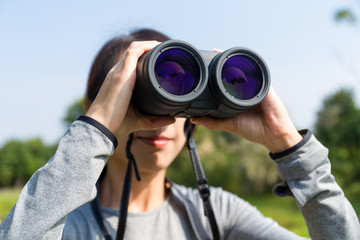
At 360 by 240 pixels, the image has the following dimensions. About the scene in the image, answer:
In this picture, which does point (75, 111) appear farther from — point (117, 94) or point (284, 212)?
point (284, 212)

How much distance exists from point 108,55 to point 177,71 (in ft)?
1.02

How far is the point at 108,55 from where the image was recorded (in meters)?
1.19

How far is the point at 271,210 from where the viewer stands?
6891mm

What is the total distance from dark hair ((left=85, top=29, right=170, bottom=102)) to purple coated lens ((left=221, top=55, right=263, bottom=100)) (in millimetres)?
324

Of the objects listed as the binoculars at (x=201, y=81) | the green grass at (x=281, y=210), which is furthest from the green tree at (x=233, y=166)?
the binoculars at (x=201, y=81)

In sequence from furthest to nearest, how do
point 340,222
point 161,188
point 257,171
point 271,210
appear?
1. point 257,171
2. point 271,210
3. point 161,188
4. point 340,222

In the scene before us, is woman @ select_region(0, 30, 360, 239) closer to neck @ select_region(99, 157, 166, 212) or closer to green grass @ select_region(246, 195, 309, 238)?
neck @ select_region(99, 157, 166, 212)

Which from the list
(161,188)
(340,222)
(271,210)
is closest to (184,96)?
(161,188)

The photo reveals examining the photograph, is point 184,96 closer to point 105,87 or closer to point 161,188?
point 105,87

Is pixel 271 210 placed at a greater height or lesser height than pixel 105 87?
lesser

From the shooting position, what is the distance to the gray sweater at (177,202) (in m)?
0.80

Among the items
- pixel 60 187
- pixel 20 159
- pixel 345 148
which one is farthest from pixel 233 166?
pixel 20 159

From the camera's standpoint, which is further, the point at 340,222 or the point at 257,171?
the point at 257,171

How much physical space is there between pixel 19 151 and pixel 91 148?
2337 centimetres
